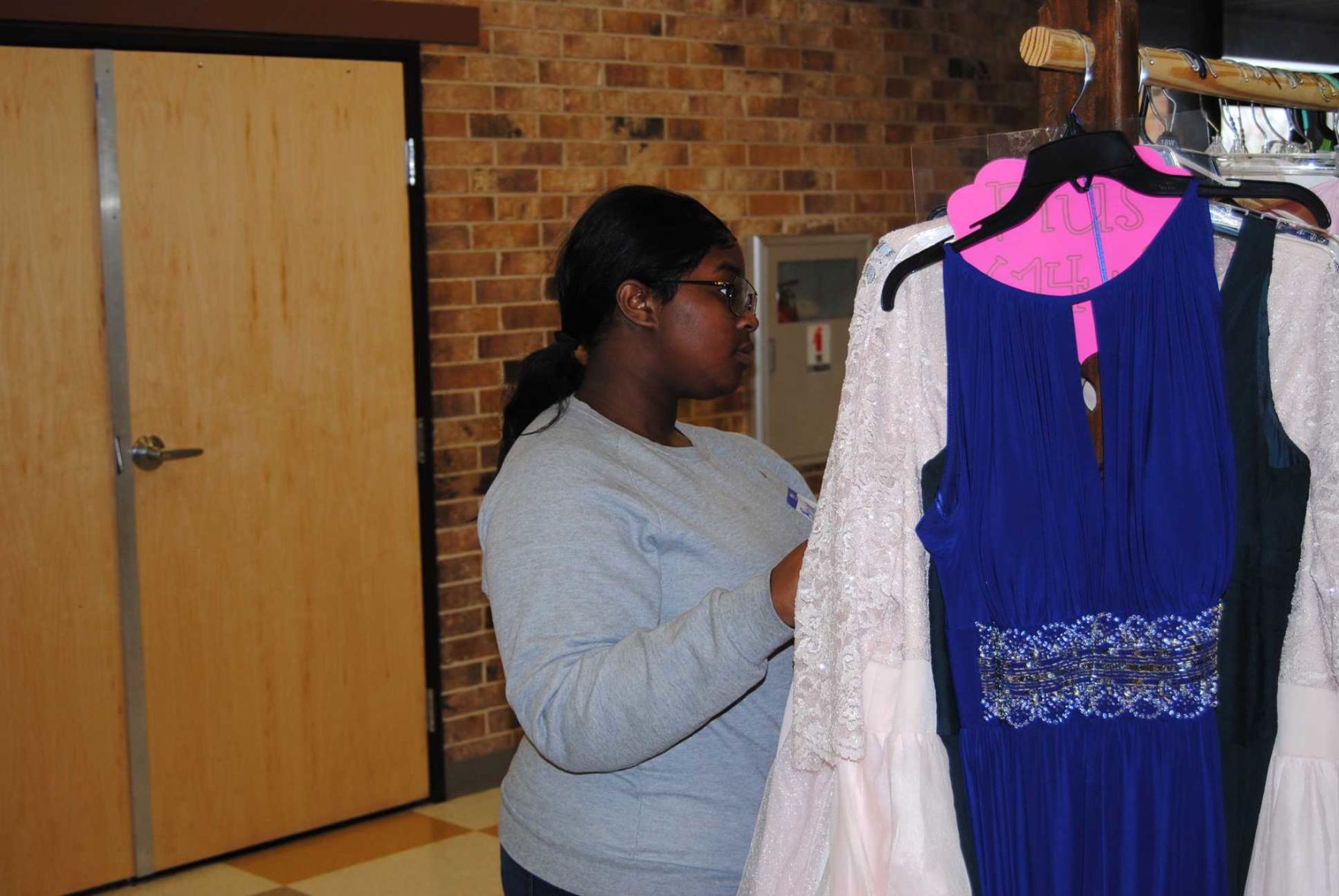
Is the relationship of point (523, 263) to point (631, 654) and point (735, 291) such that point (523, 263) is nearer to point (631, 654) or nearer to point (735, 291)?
A: point (735, 291)

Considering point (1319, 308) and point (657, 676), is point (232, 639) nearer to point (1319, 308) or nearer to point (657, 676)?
point (657, 676)

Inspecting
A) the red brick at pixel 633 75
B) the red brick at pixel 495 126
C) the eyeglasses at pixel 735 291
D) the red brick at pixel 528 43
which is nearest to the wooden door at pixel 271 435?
the red brick at pixel 495 126

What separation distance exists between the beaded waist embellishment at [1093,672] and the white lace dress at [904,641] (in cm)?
7

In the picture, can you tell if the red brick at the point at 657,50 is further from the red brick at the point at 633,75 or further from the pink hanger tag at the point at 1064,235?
the pink hanger tag at the point at 1064,235

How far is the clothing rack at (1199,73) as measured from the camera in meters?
1.57

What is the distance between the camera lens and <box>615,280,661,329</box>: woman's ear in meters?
1.82

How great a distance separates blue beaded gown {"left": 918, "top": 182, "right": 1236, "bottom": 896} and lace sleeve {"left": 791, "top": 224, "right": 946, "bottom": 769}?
4cm

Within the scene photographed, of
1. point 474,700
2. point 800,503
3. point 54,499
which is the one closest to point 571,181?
point 474,700

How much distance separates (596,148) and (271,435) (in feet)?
4.52

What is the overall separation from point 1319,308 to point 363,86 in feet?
10.3

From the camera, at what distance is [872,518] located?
1443 millimetres

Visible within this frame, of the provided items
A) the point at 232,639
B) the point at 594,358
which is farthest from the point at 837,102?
the point at 594,358

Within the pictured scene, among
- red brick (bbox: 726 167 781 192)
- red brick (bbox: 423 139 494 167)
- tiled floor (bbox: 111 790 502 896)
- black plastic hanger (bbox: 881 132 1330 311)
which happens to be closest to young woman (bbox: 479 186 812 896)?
black plastic hanger (bbox: 881 132 1330 311)

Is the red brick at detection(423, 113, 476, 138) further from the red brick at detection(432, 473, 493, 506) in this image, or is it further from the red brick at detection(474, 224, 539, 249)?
the red brick at detection(432, 473, 493, 506)
